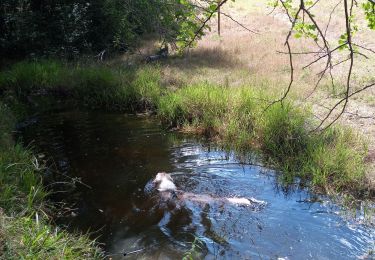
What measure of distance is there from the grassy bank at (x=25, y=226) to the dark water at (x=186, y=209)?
22.0 inches

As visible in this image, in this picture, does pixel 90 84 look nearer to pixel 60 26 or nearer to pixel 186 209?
pixel 60 26

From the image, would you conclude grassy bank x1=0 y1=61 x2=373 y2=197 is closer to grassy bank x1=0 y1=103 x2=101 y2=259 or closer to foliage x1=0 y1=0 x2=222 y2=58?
foliage x1=0 y1=0 x2=222 y2=58

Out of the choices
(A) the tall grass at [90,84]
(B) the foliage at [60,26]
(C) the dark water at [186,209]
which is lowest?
(C) the dark water at [186,209]

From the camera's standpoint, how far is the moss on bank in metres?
5.53

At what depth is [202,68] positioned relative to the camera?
13070 millimetres

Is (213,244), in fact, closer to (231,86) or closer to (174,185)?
(174,185)

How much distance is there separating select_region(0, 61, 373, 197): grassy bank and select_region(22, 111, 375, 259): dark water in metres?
0.49

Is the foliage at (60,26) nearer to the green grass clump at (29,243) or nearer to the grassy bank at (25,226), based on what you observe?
the grassy bank at (25,226)

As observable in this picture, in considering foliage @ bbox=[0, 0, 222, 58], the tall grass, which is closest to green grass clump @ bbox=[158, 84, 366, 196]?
the tall grass

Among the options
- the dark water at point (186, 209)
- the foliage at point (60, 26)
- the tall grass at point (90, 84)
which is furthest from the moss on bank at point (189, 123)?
the foliage at point (60, 26)

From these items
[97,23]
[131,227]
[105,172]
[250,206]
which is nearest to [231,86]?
[105,172]

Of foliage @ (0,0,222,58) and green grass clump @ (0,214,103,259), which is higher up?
foliage @ (0,0,222,58)

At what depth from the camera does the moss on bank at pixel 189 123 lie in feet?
18.1

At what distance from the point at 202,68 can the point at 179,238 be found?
842cm
